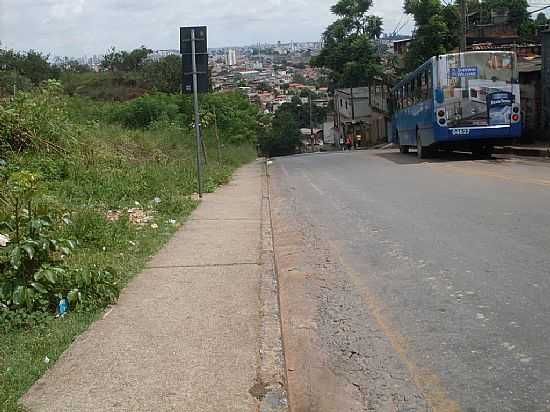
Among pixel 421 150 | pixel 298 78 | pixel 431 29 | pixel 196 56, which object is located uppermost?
pixel 298 78

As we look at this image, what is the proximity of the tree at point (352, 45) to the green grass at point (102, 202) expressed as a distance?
113 ft

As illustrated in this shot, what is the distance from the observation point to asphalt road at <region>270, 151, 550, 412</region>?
14.7 ft

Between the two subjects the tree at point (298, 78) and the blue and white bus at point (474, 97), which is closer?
the blue and white bus at point (474, 97)

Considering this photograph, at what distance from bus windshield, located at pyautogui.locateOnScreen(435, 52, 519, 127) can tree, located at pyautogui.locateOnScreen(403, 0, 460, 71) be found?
22.7 meters

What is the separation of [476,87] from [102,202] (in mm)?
13427

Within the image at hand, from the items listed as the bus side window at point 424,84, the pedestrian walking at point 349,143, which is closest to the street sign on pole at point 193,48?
the bus side window at point 424,84

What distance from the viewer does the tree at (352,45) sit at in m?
55.2

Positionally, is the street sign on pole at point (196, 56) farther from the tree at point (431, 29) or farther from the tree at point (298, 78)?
the tree at point (298, 78)

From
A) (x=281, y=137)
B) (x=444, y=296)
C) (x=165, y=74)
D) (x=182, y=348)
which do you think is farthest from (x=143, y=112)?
(x=281, y=137)

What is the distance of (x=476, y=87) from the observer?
20.9 m

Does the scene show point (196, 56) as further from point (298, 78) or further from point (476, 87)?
point (298, 78)

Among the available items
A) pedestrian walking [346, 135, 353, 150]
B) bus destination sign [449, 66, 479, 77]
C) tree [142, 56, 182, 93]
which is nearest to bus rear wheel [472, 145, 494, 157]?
bus destination sign [449, 66, 479, 77]

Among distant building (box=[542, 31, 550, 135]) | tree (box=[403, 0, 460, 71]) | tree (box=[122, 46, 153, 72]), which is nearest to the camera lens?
distant building (box=[542, 31, 550, 135])

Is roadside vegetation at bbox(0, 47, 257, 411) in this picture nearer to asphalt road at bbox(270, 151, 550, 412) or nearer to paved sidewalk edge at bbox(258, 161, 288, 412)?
paved sidewalk edge at bbox(258, 161, 288, 412)
